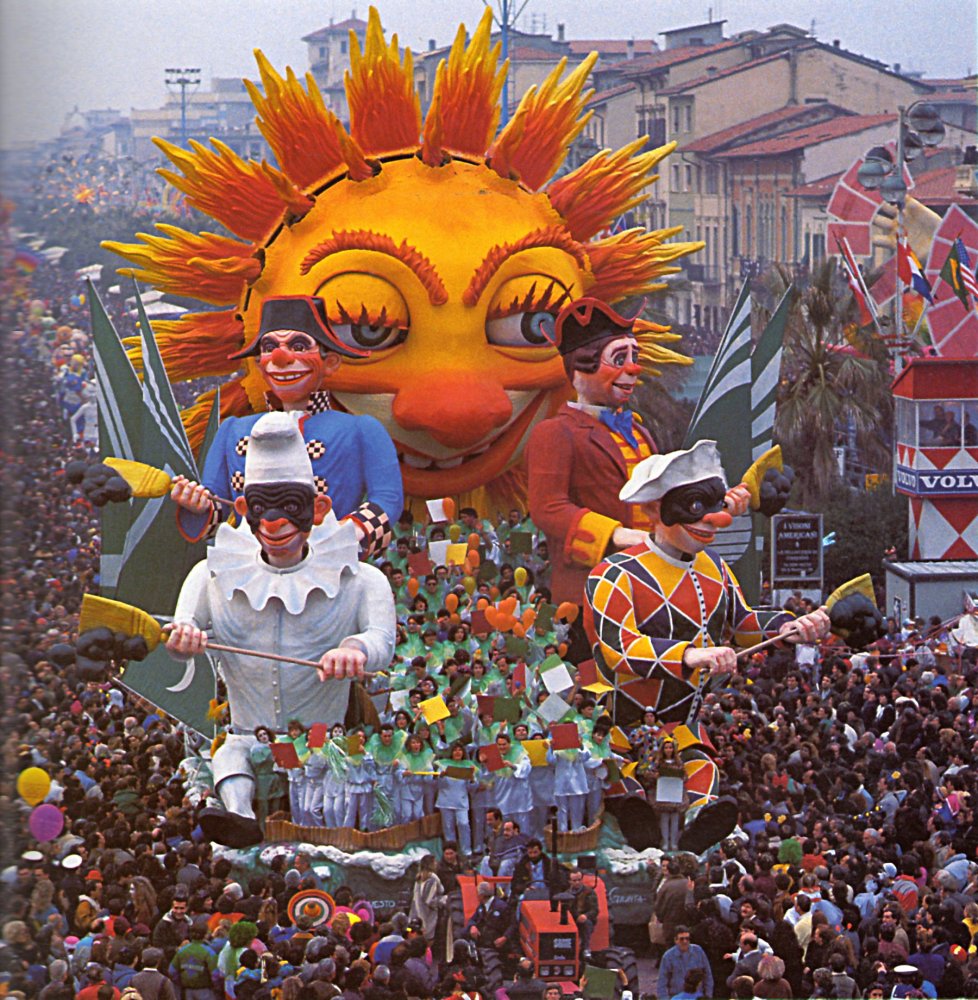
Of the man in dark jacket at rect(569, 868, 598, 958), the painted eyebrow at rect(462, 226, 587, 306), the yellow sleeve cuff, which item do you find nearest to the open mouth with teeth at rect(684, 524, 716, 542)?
the yellow sleeve cuff

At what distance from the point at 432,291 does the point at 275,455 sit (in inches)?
86.8

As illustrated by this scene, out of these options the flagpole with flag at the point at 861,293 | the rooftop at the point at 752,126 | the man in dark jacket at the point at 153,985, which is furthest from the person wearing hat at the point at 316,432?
the rooftop at the point at 752,126

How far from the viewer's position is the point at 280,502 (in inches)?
356

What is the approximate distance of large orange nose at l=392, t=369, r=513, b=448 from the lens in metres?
11.0

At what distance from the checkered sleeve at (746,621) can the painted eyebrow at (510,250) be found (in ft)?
7.38

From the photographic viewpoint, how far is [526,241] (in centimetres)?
1121

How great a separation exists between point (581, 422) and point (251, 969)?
3.69m

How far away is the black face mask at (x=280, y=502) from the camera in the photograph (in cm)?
902

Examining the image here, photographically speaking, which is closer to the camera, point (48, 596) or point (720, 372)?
point (48, 596)

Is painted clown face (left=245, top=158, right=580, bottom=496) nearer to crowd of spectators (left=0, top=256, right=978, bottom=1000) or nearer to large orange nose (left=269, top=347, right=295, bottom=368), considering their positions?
large orange nose (left=269, top=347, right=295, bottom=368)

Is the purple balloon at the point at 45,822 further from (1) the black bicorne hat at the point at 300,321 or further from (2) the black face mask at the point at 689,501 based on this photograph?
(2) the black face mask at the point at 689,501

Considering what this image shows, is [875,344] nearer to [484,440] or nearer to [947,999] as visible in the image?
[484,440]

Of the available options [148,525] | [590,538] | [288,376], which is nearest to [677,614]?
[590,538]

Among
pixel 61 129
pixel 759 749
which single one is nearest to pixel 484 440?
pixel 759 749
